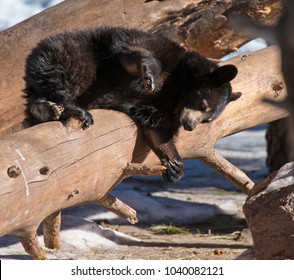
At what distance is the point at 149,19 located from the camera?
18.9 ft

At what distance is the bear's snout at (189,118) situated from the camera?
4.19 m

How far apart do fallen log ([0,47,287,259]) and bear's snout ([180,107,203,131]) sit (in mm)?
Answer: 296

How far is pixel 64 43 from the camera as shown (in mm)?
4293

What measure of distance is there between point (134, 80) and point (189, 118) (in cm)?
45

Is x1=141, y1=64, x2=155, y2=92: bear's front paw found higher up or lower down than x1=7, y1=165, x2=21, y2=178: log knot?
lower down

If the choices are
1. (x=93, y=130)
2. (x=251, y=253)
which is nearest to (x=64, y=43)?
(x=93, y=130)

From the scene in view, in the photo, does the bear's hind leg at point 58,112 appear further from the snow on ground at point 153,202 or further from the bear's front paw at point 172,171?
the snow on ground at point 153,202

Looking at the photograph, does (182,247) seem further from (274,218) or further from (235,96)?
(274,218)

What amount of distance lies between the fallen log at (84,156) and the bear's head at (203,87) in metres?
0.28

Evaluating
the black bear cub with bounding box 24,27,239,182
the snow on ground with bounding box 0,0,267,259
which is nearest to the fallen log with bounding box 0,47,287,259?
the black bear cub with bounding box 24,27,239,182

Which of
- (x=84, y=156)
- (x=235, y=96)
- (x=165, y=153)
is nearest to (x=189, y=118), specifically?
(x=165, y=153)

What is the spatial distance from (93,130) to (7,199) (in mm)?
835

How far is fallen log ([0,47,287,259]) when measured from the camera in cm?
340

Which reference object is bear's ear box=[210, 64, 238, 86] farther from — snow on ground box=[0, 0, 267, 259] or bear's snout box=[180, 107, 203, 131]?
snow on ground box=[0, 0, 267, 259]
